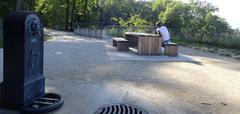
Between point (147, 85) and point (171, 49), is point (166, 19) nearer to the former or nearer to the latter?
point (171, 49)

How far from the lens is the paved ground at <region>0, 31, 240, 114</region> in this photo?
6.52 metres

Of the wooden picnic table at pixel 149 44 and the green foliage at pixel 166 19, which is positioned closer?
the wooden picnic table at pixel 149 44

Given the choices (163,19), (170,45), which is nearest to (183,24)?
(163,19)

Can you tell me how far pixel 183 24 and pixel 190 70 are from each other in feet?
68.5

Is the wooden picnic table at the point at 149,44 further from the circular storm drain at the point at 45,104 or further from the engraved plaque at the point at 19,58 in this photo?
the engraved plaque at the point at 19,58

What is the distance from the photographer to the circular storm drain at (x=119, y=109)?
605 centimetres

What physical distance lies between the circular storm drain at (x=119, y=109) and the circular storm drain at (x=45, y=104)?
0.66 meters

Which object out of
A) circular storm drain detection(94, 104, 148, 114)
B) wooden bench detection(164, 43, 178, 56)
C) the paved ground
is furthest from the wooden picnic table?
circular storm drain detection(94, 104, 148, 114)

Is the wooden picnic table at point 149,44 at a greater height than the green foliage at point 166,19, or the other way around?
the green foliage at point 166,19

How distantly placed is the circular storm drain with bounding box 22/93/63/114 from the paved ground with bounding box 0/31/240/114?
0.48 ft

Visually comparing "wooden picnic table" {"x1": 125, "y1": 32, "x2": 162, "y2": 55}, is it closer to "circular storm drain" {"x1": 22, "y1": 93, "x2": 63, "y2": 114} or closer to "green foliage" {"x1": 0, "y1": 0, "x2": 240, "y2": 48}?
"circular storm drain" {"x1": 22, "y1": 93, "x2": 63, "y2": 114}

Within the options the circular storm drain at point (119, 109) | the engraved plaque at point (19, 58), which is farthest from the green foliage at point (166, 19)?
the engraved plaque at point (19, 58)

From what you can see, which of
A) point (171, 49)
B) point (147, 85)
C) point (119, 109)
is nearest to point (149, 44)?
point (171, 49)

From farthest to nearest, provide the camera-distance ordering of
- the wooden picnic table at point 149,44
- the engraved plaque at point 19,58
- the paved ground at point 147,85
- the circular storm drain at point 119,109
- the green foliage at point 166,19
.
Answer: the green foliage at point 166,19 → the wooden picnic table at point 149,44 → the paved ground at point 147,85 → the circular storm drain at point 119,109 → the engraved plaque at point 19,58
